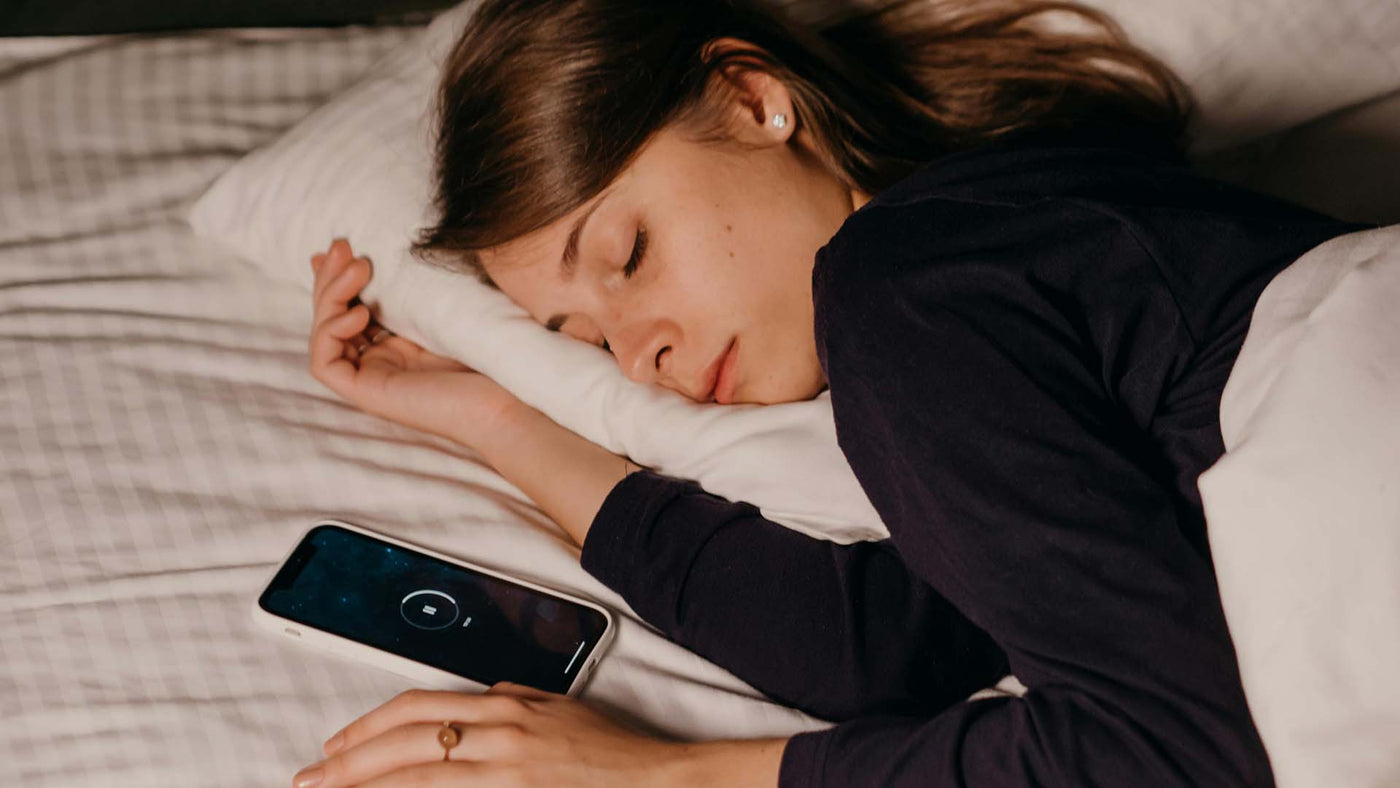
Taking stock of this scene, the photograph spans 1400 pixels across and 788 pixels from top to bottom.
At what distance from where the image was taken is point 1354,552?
0.71 meters

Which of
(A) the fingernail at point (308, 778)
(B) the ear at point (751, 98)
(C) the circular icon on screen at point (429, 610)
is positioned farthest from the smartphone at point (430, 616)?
(B) the ear at point (751, 98)

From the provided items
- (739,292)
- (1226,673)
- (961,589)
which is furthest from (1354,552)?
(739,292)

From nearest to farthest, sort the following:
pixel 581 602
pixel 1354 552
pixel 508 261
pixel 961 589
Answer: pixel 1354 552 < pixel 961 589 < pixel 581 602 < pixel 508 261

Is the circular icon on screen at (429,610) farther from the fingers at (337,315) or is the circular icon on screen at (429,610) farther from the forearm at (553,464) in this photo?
the fingers at (337,315)

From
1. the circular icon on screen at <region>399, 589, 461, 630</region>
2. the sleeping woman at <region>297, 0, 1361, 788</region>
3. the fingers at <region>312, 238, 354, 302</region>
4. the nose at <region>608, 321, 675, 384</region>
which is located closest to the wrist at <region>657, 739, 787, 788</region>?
the sleeping woman at <region>297, 0, 1361, 788</region>

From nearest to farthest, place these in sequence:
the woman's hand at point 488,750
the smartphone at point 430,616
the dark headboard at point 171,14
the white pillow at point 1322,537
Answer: the white pillow at point 1322,537, the woman's hand at point 488,750, the smartphone at point 430,616, the dark headboard at point 171,14

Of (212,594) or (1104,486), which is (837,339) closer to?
(1104,486)

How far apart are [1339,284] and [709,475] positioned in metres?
0.50

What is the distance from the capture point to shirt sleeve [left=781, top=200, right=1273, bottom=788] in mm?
752

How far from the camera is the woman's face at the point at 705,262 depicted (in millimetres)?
1025

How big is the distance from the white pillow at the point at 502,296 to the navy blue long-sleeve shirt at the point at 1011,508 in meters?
0.05

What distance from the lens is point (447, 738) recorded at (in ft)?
2.81

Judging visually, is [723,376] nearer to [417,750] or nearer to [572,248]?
[572,248]

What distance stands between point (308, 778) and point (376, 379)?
434 mm
